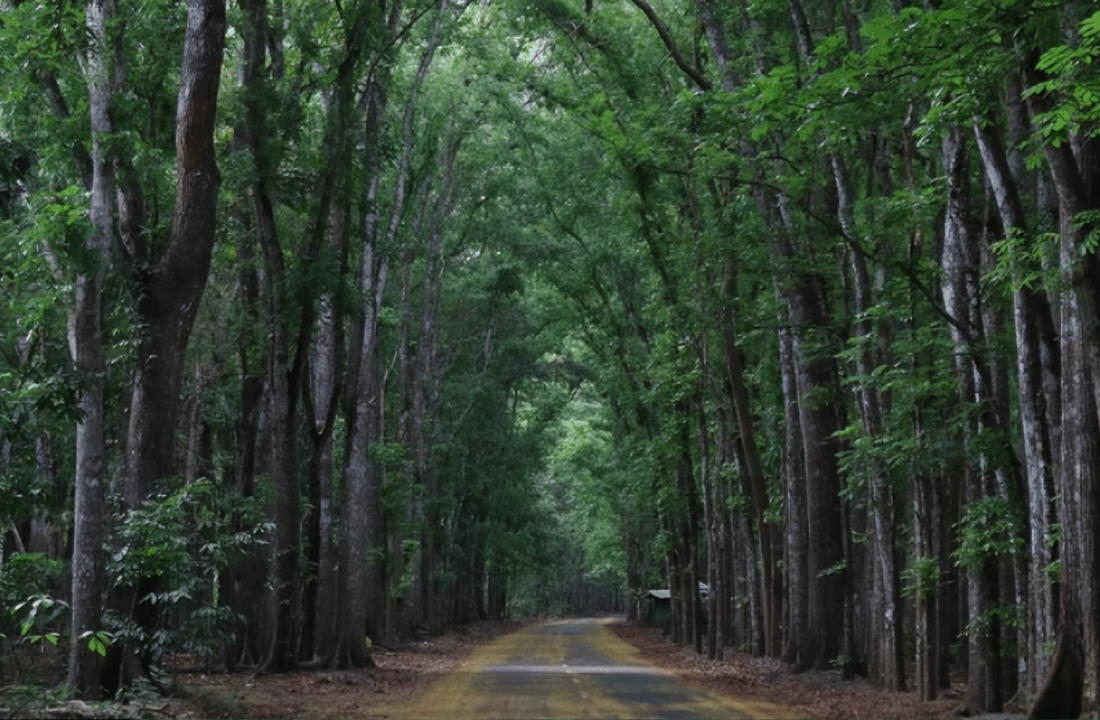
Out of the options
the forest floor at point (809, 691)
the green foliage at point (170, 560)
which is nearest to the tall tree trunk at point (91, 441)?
the green foliage at point (170, 560)

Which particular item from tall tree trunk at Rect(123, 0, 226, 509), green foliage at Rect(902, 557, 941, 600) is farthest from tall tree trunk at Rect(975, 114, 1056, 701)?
tall tree trunk at Rect(123, 0, 226, 509)

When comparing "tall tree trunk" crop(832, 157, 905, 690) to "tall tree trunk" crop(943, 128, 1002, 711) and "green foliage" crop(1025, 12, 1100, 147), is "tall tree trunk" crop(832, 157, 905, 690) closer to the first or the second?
"tall tree trunk" crop(943, 128, 1002, 711)

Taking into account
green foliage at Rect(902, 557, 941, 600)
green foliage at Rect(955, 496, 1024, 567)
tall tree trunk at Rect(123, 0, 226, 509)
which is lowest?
green foliage at Rect(902, 557, 941, 600)

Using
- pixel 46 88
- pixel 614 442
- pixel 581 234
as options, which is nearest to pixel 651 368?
pixel 581 234

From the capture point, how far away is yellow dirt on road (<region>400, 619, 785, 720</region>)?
1422cm

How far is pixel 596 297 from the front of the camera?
36906 mm

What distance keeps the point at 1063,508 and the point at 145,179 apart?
12.1 meters

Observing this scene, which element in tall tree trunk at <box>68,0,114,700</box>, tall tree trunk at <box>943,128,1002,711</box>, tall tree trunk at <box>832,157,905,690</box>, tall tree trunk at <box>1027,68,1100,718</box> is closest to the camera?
tall tree trunk at <box>1027,68,1100,718</box>

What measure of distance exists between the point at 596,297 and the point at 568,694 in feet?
69.5

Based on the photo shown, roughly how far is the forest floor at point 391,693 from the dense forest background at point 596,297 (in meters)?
0.61

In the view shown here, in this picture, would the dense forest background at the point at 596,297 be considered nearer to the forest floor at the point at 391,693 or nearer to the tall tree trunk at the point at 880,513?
the tall tree trunk at the point at 880,513

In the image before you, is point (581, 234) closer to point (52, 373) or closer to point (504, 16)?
point (504, 16)

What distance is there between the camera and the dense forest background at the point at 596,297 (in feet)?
36.3

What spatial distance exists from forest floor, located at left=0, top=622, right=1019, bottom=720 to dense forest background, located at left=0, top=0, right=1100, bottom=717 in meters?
0.61
